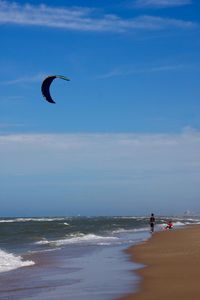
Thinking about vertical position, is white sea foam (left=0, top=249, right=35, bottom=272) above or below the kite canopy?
below

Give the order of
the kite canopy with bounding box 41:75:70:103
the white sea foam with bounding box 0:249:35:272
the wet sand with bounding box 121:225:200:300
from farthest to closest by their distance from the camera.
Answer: the white sea foam with bounding box 0:249:35:272, the kite canopy with bounding box 41:75:70:103, the wet sand with bounding box 121:225:200:300

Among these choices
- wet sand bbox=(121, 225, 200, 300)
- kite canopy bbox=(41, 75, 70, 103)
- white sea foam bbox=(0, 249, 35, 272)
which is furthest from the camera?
white sea foam bbox=(0, 249, 35, 272)

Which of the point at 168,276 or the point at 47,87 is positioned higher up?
the point at 47,87

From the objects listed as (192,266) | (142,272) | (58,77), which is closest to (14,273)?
(142,272)

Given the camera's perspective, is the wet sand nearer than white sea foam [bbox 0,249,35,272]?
Yes

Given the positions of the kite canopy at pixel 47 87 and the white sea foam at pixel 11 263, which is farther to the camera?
the white sea foam at pixel 11 263

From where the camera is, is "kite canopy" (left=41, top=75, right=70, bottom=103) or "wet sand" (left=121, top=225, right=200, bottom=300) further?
"kite canopy" (left=41, top=75, right=70, bottom=103)

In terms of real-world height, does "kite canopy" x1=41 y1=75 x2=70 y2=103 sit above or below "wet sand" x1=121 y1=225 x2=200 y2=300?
above

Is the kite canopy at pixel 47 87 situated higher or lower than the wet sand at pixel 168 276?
higher

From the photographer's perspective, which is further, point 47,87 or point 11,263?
point 11,263

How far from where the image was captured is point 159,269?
13938 millimetres

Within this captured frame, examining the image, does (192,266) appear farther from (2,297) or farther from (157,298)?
(2,297)

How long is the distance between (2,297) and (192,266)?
5105 mm

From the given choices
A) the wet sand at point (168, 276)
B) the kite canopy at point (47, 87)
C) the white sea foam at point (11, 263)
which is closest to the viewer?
the wet sand at point (168, 276)
